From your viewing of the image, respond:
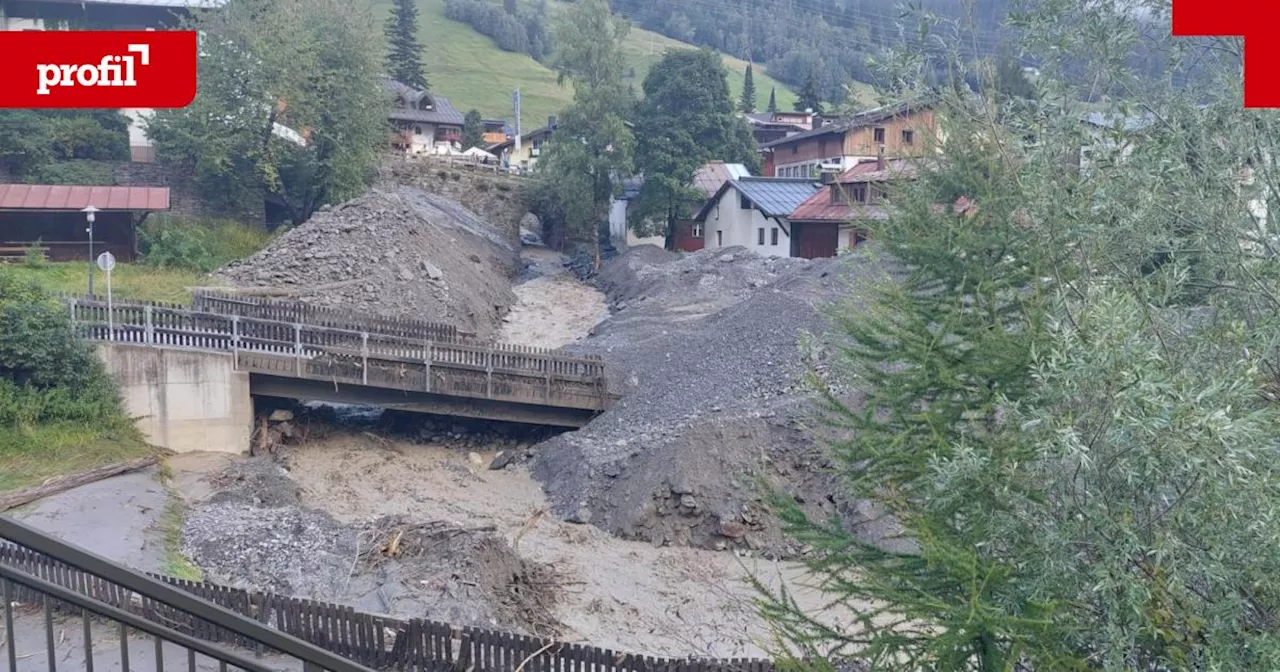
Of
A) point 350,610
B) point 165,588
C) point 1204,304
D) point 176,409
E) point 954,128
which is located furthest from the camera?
point 176,409

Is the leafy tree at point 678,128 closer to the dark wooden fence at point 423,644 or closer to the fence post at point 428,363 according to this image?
the fence post at point 428,363

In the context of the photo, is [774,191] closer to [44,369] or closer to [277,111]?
[277,111]

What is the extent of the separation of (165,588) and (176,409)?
67.3 ft

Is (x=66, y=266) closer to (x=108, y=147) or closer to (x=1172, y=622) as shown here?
(x=108, y=147)

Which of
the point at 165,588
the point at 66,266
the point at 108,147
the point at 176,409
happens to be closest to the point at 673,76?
the point at 108,147

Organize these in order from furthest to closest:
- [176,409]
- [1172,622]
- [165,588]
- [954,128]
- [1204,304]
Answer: [176,409] < [954,128] < [1204,304] < [1172,622] < [165,588]

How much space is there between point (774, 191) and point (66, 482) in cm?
3408

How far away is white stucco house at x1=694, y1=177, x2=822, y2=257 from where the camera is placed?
43438 mm

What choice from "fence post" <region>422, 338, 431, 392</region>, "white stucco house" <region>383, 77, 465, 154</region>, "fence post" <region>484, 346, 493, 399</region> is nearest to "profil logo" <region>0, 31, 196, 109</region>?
"fence post" <region>422, 338, 431, 392</region>

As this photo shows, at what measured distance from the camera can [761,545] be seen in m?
18.9

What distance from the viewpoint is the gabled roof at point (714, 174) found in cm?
4916

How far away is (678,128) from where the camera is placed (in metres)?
47.6

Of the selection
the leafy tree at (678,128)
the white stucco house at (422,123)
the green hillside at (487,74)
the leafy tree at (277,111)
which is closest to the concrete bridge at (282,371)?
the leafy tree at (277,111)

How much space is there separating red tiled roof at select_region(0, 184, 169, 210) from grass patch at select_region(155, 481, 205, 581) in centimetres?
1721
